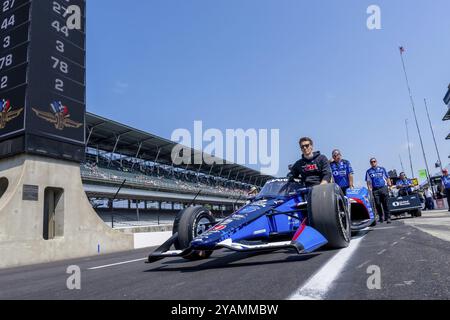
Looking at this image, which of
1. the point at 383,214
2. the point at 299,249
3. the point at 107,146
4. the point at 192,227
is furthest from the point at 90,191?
the point at 299,249

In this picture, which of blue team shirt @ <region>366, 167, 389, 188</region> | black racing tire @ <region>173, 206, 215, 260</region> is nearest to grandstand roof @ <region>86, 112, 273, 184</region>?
blue team shirt @ <region>366, 167, 389, 188</region>

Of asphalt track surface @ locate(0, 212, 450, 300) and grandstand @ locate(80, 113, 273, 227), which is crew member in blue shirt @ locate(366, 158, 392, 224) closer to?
asphalt track surface @ locate(0, 212, 450, 300)

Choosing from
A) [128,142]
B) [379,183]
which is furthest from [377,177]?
[128,142]

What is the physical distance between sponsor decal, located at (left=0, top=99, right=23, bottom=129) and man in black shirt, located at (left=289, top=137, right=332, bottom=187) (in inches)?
425

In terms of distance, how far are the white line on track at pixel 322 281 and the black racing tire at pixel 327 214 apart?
466 millimetres

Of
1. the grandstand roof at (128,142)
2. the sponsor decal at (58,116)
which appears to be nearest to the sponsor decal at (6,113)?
the sponsor decal at (58,116)

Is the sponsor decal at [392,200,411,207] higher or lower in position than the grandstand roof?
lower

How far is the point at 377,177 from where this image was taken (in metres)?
10.1

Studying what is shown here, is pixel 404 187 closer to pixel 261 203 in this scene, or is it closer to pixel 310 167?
pixel 310 167

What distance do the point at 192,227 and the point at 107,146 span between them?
32.4 meters

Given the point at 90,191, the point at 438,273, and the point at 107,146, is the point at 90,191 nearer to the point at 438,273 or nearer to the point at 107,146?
the point at 107,146

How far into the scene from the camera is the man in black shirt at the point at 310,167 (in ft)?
18.4

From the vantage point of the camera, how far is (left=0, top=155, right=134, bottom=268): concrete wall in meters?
11.4
